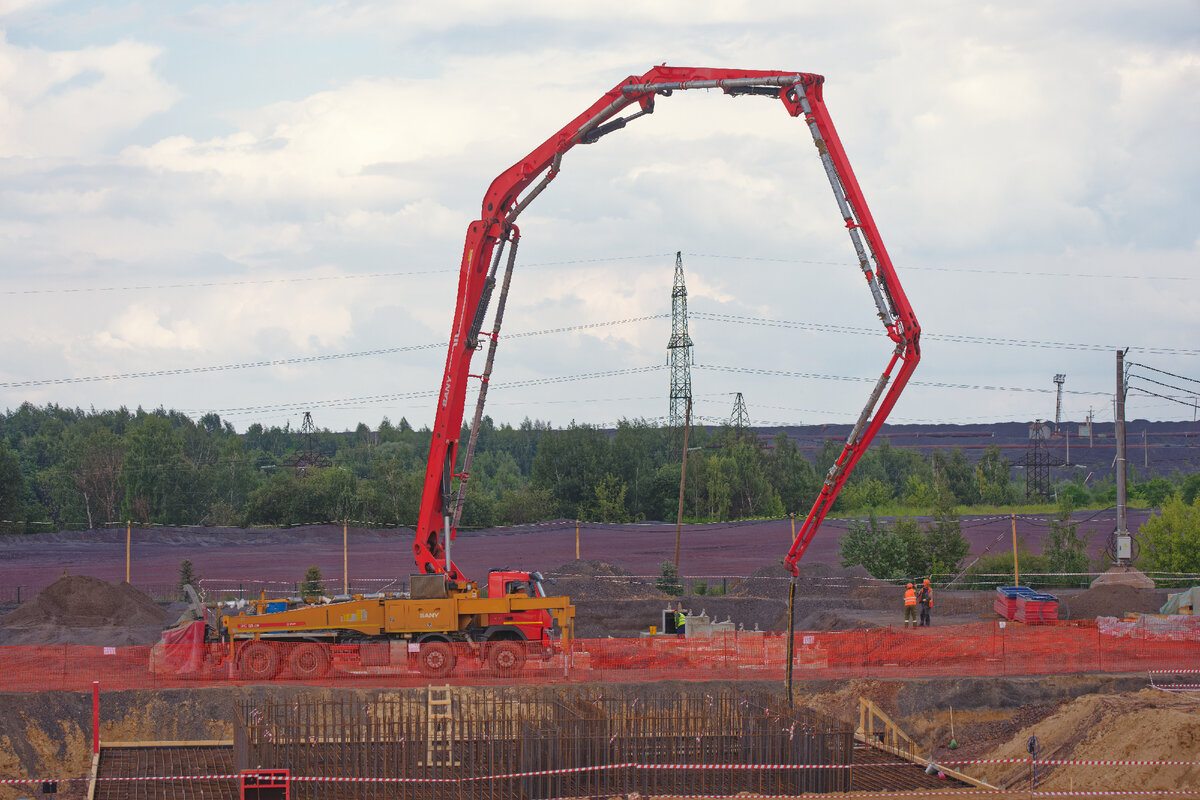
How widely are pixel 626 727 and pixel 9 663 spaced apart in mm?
16418

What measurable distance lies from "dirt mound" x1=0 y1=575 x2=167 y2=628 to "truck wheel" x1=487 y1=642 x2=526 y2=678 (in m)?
17.1

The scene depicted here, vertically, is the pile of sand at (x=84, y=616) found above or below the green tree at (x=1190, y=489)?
below

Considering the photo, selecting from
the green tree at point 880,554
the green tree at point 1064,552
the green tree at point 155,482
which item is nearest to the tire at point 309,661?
the green tree at point 880,554

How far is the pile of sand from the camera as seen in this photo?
37781mm

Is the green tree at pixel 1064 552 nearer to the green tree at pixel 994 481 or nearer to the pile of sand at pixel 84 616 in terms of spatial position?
the pile of sand at pixel 84 616

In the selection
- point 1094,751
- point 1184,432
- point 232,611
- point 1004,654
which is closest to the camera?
point 1094,751

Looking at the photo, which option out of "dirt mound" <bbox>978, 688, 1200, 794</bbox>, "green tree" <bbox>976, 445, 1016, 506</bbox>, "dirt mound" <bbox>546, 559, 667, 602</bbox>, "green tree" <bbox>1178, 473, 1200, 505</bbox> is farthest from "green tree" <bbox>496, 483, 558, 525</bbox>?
"dirt mound" <bbox>978, 688, 1200, 794</bbox>

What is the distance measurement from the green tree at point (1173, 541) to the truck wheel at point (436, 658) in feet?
111

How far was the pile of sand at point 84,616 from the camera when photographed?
37.8 meters

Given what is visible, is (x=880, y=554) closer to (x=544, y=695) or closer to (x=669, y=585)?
(x=669, y=585)

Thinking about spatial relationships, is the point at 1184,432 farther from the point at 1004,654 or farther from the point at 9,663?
the point at 9,663

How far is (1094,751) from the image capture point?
878 inches

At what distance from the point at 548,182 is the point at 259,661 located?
13.4 m

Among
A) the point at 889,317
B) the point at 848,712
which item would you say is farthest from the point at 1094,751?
the point at 889,317
